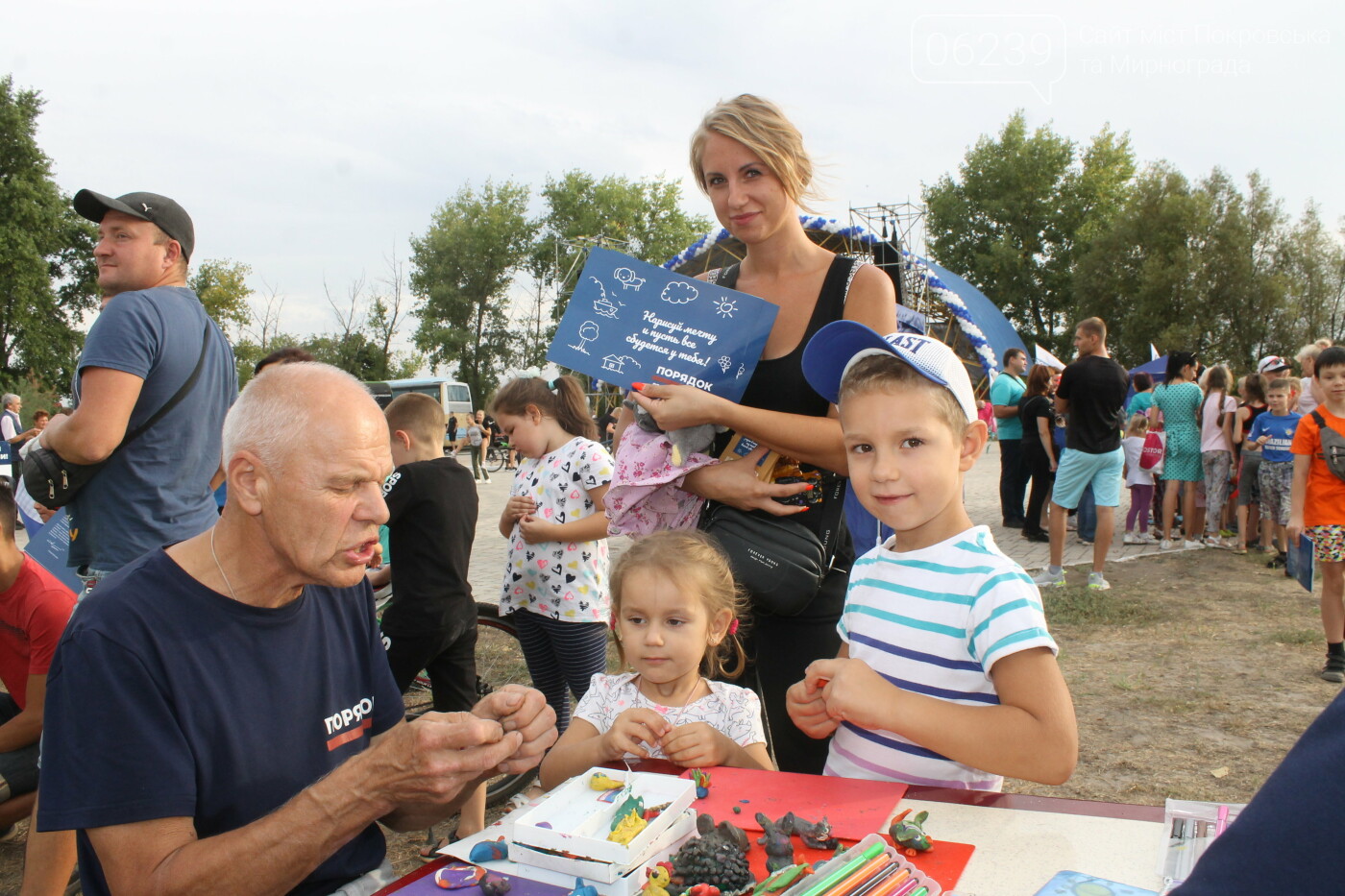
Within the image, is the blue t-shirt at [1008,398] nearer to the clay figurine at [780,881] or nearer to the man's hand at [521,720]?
the man's hand at [521,720]

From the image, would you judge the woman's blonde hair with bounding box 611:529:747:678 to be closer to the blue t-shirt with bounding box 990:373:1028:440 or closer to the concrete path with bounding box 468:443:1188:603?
the concrete path with bounding box 468:443:1188:603

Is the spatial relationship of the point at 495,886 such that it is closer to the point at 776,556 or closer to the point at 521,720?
the point at 521,720

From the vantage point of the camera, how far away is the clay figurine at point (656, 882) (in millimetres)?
1172

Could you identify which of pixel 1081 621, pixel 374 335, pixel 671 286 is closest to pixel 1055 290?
pixel 374 335

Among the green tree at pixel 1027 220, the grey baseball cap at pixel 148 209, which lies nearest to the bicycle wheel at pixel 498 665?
the grey baseball cap at pixel 148 209

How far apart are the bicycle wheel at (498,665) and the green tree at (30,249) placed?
3540 centimetres

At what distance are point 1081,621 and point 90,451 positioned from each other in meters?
6.46

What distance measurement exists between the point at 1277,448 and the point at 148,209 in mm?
9399

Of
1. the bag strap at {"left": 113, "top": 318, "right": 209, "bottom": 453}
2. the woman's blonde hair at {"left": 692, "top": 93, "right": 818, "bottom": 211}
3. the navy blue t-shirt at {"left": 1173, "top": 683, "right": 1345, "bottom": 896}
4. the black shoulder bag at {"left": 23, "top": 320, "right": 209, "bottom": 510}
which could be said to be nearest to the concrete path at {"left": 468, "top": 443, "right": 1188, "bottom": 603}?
the bag strap at {"left": 113, "top": 318, "right": 209, "bottom": 453}

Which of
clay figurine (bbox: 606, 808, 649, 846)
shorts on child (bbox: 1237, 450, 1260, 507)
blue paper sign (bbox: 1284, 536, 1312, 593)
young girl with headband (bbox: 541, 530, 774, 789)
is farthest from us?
shorts on child (bbox: 1237, 450, 1260, 507)

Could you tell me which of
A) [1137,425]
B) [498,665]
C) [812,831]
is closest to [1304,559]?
[1137,425]

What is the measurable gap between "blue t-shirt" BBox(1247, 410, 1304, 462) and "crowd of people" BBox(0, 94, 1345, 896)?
24.7 feet

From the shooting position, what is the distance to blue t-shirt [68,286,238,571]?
9.94ft

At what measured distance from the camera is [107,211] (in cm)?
325
